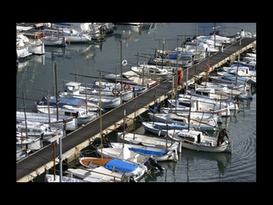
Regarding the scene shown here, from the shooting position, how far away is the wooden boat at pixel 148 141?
798 inches

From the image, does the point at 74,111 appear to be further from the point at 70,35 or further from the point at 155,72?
the point at 70,35

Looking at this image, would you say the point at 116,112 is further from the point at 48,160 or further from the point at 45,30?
the point at 45,30

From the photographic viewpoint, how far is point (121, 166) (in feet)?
59.3

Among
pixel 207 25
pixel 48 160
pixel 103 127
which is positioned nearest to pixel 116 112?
pixel 103 127

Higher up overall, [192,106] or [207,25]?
[207,25]

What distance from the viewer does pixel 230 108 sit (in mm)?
26438

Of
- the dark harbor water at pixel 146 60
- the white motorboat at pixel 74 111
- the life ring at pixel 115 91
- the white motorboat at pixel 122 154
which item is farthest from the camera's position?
the life ring at pixel 115 91

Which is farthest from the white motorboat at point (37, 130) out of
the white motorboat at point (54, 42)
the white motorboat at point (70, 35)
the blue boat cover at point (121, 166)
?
the white motorboat at point (70, 35)

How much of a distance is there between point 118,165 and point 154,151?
2.40 m

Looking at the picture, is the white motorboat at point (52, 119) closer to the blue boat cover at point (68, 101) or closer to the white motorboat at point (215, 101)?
the blue boat cover at point (68, 101)

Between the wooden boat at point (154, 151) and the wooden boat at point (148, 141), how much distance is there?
250 millimetres

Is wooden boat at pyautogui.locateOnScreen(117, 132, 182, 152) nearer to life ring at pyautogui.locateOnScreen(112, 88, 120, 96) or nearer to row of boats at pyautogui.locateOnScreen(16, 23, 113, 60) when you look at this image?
life ring at pyautogui.locateOnScreen(112, 88, 120, 96)

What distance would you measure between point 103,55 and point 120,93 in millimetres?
14826

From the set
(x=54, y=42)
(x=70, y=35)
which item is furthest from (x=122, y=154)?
(x=70, y=35)
